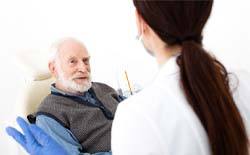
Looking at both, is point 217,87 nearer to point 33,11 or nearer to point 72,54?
point 72,54

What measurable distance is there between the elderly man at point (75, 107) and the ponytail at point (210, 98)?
2.48 ft

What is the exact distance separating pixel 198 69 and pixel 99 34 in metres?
1.84

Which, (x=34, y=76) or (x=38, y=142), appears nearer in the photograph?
(x=38, y=142)

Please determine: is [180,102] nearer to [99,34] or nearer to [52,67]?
[52,67]

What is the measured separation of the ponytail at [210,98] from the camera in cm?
87

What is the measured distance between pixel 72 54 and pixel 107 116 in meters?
0.34

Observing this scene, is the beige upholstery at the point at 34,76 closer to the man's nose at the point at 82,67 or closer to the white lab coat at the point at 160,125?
the man's nose at the point at 82,67

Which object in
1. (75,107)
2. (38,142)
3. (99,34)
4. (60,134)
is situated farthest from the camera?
(99,34)

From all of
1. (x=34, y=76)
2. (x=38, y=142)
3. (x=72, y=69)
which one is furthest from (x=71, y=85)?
(x=38, y=142)

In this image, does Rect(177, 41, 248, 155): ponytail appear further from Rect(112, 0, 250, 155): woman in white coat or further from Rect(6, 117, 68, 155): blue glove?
Rect(6, 117, 68, 155): blue glove

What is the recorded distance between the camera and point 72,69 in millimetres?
1758

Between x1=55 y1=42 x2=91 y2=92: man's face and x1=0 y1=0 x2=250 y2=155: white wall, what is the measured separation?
0.67 m

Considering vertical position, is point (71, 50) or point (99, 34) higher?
point (71, 50)

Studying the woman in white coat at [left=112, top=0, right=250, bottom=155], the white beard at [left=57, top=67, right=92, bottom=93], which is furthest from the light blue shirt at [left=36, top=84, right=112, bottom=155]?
the woman in white coat at [left=112, top=0, right=250, bottom=155]
